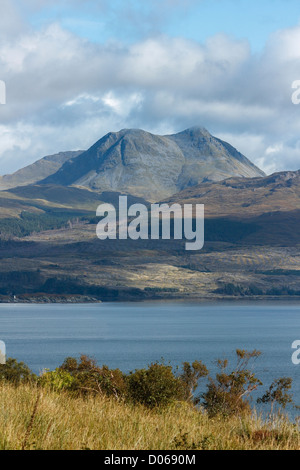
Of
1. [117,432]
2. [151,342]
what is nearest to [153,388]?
[117,432]

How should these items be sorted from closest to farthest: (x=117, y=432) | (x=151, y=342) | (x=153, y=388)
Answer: (x=117, y=432)
(x=153, y=388)
(x=151, y=342)

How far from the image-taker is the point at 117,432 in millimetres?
9781

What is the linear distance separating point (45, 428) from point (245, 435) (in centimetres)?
320

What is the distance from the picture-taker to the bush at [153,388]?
56.1 feet

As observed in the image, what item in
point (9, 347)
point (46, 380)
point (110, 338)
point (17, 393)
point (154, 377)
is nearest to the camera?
point (17, 393)

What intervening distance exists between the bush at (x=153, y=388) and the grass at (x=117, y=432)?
5360mm

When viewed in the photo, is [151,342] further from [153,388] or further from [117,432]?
[117,432]

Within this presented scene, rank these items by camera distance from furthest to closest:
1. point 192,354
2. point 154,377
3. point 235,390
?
point 192,354, point 235,390, point 154,377

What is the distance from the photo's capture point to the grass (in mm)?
8805

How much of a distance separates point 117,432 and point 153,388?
7.98 meters

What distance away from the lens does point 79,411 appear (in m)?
11.3

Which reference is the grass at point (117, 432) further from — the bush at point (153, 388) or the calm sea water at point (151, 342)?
the calm sea water at point (151, 342)
